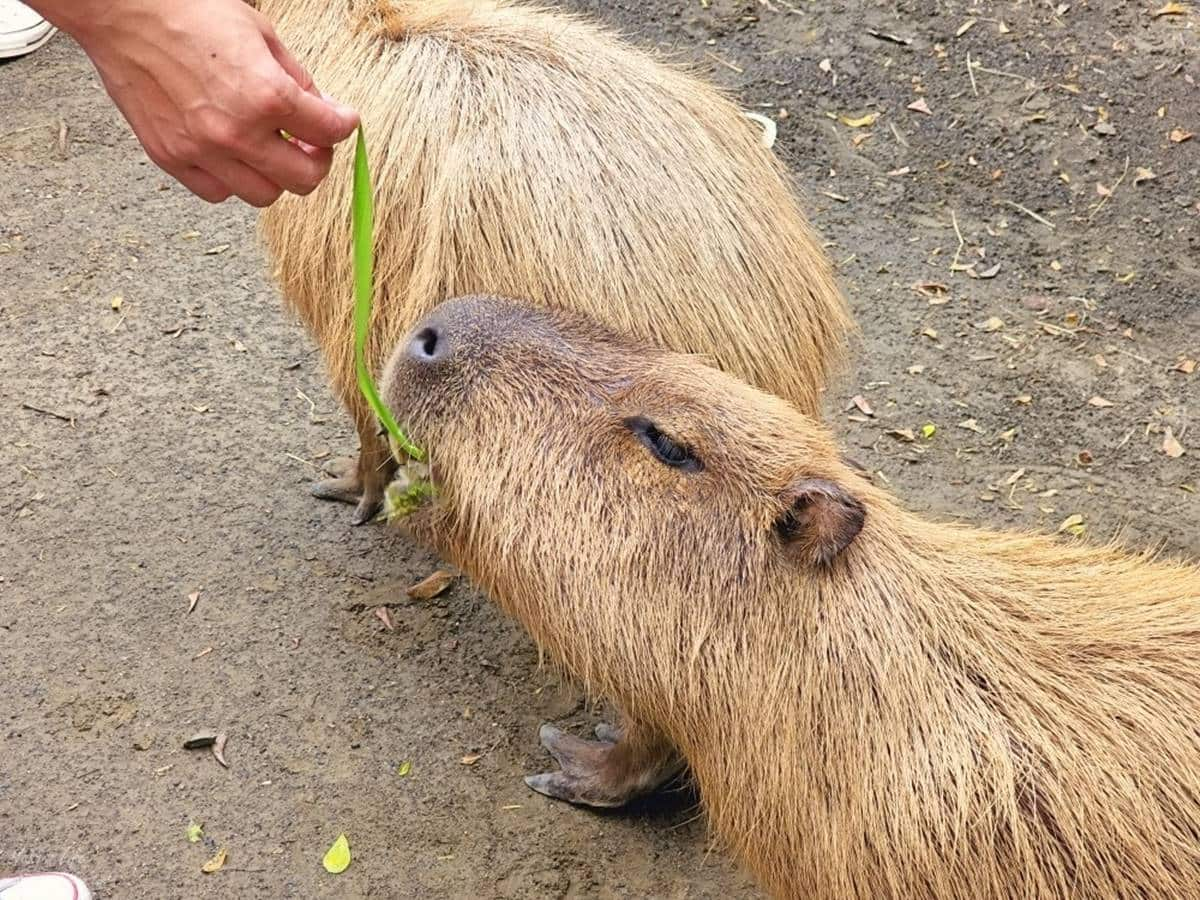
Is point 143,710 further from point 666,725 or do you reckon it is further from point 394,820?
point 666,725

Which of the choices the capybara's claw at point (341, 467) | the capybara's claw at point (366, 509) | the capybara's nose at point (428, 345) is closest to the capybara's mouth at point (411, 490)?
the capybara's nose at point (428, 345)

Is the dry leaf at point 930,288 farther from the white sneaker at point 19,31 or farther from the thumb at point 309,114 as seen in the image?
the white sneaker at point 19,31

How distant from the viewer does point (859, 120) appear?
548 centimetres

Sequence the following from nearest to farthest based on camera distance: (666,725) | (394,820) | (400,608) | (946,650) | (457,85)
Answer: (946,650) < (666,725) < (457,85) < (394,820) < (400,608)

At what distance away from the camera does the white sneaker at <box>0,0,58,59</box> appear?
5.79 metres

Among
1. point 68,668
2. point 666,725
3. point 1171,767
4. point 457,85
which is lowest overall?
point 68,668

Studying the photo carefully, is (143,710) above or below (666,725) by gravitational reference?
below

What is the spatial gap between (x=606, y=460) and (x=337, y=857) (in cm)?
135

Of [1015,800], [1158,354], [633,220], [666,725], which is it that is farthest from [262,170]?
[1158,354]

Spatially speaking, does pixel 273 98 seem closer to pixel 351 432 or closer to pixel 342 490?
pixel 342 490

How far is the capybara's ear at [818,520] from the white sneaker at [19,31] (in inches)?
191

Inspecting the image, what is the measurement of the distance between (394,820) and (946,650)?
161 centimetres

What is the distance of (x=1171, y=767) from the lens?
2.14 meters

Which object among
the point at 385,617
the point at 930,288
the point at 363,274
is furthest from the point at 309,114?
the point at 930,288
